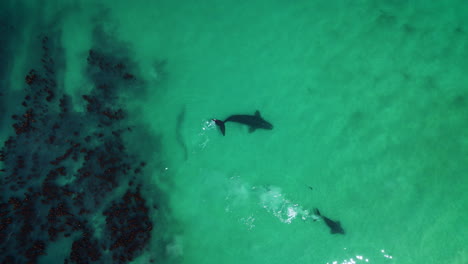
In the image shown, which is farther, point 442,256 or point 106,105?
point 106,105

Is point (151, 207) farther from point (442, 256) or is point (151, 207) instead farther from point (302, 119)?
point (442, 256)

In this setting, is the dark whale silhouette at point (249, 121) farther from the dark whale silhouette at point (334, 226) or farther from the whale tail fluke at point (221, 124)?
the dark whale silhouette at point (334, 226)

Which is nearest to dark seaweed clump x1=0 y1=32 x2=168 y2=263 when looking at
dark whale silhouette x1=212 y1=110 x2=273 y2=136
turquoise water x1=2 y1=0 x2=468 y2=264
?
turquoise water x1=2 y1=0 x2=468 y2=264

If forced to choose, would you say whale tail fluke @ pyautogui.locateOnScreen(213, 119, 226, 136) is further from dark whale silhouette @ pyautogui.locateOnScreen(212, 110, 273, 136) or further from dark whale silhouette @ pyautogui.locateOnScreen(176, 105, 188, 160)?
dark whale silhouette @ pyautogui.locateOnScreen(176, 105, 188, 160)

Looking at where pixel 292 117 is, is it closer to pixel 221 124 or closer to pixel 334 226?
pixel 221 124

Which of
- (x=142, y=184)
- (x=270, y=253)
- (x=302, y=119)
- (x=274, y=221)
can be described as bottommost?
(x=270, y=253)

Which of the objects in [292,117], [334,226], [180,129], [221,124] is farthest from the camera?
[180,129]

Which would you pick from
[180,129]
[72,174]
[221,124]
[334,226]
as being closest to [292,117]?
[221,124]

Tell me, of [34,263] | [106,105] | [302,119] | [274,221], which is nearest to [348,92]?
[302,119]
